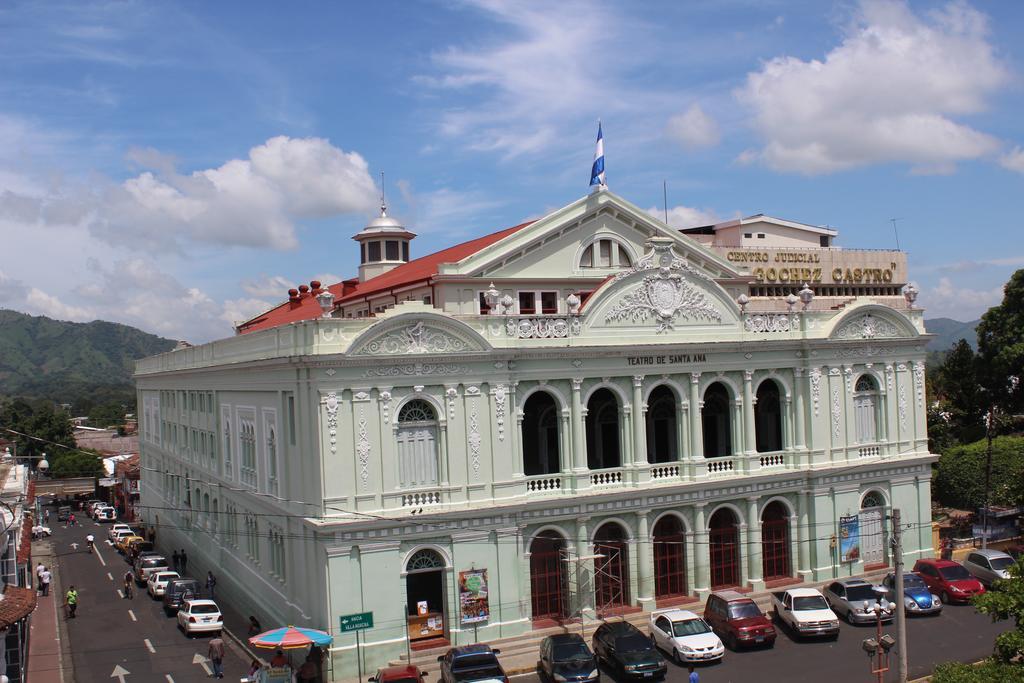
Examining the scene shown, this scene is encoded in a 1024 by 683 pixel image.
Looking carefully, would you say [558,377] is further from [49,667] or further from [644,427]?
[49,667]

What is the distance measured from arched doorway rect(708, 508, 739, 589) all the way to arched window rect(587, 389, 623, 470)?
462 cm

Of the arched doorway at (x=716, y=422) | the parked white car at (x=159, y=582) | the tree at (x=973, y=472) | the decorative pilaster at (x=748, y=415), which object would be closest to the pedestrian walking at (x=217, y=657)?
the parked white car at (x=159, y=582)

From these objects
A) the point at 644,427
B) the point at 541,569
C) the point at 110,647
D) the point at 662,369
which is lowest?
the point at 110,647

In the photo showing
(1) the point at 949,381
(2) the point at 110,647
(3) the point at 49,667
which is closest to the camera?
(3) the point at 49,667

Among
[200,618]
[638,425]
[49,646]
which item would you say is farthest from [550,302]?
[49,646]

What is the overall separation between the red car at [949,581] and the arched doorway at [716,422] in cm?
879

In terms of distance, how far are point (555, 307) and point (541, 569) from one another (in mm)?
10667

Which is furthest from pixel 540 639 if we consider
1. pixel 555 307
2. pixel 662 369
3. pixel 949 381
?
pixel 949 381

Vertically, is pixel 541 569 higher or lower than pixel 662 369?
lower

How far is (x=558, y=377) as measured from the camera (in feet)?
109

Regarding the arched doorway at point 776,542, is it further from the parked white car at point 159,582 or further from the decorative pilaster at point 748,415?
the parked white car at point 159,582

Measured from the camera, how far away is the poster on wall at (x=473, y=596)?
30.8m

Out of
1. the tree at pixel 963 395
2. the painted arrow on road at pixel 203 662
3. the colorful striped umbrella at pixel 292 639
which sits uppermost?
the tree at pixel 963 395

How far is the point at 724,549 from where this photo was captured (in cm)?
3641
